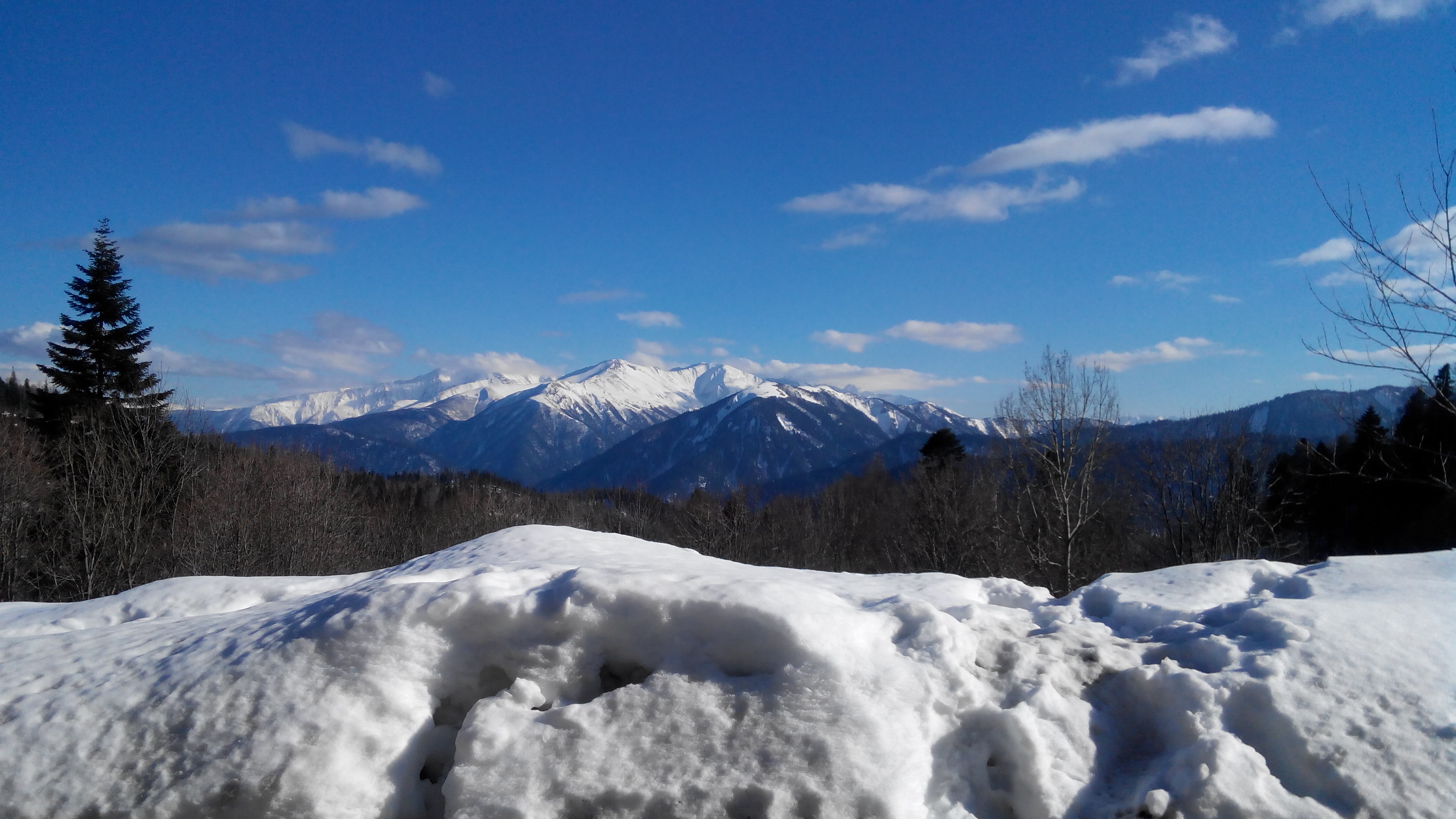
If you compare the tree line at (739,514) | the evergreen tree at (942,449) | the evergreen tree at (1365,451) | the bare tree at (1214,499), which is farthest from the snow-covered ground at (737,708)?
the evergreen tree at (942,449)

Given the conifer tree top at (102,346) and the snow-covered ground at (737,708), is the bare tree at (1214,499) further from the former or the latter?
the conifer tree top at (102,346)

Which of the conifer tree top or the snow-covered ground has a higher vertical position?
the conifer tree top

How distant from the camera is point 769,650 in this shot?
5.15 metres

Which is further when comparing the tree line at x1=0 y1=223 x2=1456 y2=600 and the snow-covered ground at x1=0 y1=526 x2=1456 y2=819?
the tree line at x1=0 y1=223 x2=1456 y2=600

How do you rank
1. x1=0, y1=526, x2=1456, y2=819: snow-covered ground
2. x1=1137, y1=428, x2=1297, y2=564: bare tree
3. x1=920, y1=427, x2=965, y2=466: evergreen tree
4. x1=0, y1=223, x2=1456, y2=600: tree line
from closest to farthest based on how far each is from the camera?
x1=0, y1=526, x2=1456, y2=819: snow-covered ground, x1=0, y1=223, x2=1456, y2=600: tree line, x1=1137, y1=428, x2=1297, y2=564: bare tree, x1=920, y1=427, x2=965, y2=466: evergreen tree

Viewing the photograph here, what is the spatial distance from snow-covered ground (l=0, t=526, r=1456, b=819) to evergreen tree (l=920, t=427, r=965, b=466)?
155 feet

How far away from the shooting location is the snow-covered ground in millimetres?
4332

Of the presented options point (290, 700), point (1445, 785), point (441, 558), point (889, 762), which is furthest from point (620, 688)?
point (1445, 785)

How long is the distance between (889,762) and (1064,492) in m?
22.0

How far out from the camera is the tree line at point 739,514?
27359mm

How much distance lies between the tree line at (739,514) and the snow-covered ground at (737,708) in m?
16.2

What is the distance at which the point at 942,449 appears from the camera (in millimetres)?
54125

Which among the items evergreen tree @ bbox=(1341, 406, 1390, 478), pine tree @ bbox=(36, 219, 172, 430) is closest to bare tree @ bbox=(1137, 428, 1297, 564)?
evergreen tree @ bbox=(1341, 406, 1390, 478)

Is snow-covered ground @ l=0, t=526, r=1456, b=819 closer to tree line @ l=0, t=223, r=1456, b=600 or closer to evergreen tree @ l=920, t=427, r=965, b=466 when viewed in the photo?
tree line @ l=0, t=223, r=1456, b=600
